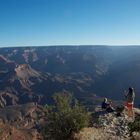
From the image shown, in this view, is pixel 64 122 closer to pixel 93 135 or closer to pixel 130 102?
pixel 93 135

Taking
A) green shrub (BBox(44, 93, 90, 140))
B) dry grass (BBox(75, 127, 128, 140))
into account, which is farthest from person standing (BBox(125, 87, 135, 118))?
dry grass (BBox(75, 127, 128, 140))

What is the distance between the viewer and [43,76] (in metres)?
192

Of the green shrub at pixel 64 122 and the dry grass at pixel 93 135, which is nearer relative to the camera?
the dry grass at pixel 93 135

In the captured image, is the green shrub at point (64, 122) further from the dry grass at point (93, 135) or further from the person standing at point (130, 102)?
the person standing at point (130, 102)

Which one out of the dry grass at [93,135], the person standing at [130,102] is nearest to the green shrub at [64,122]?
the dry grass at [93,135]

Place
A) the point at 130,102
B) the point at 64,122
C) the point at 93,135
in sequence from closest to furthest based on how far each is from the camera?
the point at 93,135 < the point at 64,122 < the point at 130,102

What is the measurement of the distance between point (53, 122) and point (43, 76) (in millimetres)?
176681

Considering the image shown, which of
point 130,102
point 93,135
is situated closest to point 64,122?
point 93,135

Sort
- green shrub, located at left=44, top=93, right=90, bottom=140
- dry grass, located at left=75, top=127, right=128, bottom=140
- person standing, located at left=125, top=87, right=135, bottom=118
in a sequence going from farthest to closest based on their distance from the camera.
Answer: person standing, located at left=125, top=87, right=135, bottom=118 → green shrub, located at left=44, top=93, right=90, bottom=140 → dry grass, located at left=75, top=127, right=128, bottom=140

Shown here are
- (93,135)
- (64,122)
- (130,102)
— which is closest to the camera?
(93,135)

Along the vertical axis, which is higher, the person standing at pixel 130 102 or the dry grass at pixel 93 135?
the person standing at pixel 130 102

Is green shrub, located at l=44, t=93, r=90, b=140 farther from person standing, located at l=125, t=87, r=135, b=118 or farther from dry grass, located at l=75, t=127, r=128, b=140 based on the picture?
person standing, located at l=125, t=87, r=135, b=118

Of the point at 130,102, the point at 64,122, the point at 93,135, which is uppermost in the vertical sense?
the point at 130,102

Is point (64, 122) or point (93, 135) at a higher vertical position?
point (64, 122)
